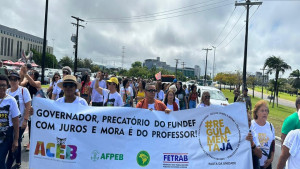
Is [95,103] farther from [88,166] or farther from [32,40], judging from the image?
[32,40]

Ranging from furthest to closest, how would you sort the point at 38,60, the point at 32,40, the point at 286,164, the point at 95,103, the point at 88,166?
1. the point at 32,40
2. the point at 38,60
3. the point at 95,103
4. the point at 88,166
5. the point at 286,164

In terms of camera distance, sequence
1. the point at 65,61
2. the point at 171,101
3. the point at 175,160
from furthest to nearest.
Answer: the point at 65,61 → the point at 171,101 → the point at 175,160

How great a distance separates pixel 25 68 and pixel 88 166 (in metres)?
2.95

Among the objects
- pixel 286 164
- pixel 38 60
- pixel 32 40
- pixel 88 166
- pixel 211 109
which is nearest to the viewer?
pixel 286 164

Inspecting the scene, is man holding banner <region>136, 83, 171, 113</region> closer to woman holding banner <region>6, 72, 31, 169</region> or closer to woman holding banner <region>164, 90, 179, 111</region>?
woman holding banner <region>164, 90, 179, 111</region>

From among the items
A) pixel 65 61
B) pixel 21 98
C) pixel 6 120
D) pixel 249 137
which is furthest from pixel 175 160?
pixel 65 61

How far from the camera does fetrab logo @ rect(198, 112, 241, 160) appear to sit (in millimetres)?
3619

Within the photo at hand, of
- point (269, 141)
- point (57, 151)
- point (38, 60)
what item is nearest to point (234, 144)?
point (269, 141)

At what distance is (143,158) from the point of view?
11.6 ft

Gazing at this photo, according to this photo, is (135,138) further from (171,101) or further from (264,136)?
(171,101)

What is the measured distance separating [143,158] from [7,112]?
2.09 metres

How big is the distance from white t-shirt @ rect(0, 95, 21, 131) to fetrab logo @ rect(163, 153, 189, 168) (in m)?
2.32

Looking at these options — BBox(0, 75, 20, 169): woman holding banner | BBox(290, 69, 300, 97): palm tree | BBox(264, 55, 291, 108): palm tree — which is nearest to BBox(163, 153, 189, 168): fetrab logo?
BBox(0, 75, 20, 169): woman holding banner

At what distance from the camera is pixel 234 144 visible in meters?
3.63
